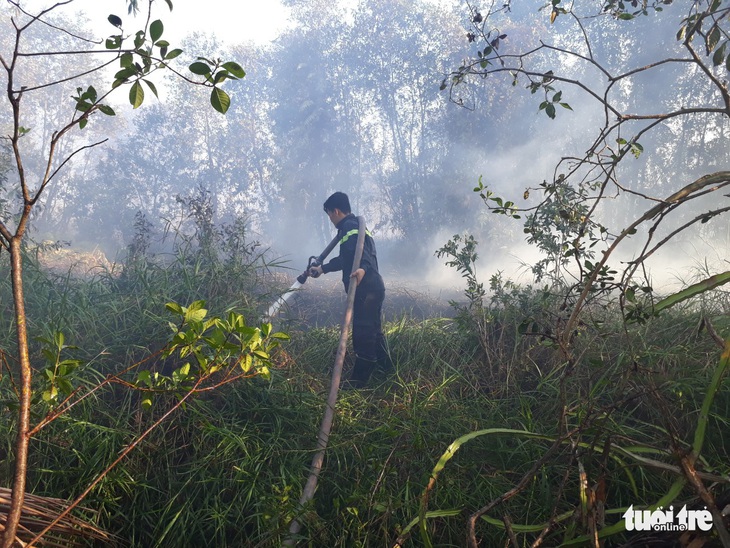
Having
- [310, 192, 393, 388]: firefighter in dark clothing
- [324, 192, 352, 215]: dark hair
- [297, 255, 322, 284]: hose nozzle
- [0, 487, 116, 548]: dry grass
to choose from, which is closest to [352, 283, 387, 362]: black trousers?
[310, 192, 393, 388]: firefighter in dark clothing

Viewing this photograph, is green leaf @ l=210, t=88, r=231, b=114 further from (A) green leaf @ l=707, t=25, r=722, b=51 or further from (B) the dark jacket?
(B) the dark jacket

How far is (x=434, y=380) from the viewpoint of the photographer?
3.69m

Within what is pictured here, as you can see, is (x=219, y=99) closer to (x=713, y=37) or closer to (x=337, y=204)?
(x=713, y=37)

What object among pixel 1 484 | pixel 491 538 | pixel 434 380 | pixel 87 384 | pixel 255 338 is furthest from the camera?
pixel 434 380

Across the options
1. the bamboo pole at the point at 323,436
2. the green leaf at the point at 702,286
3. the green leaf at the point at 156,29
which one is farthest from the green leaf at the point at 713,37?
the bamboo pole at the point at 323,436

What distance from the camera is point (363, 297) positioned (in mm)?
4445

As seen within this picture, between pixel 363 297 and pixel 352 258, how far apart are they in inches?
14.5

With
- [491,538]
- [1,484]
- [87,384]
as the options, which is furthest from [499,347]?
[1,484]

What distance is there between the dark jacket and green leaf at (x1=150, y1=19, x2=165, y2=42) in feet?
10.9

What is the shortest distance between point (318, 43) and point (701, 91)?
46.2 feet

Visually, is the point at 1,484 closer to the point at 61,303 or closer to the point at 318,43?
the point at 61,303

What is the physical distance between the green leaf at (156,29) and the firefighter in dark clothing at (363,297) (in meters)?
3.11

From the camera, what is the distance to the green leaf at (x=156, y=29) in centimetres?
117

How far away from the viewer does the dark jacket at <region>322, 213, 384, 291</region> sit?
14.7 ft
